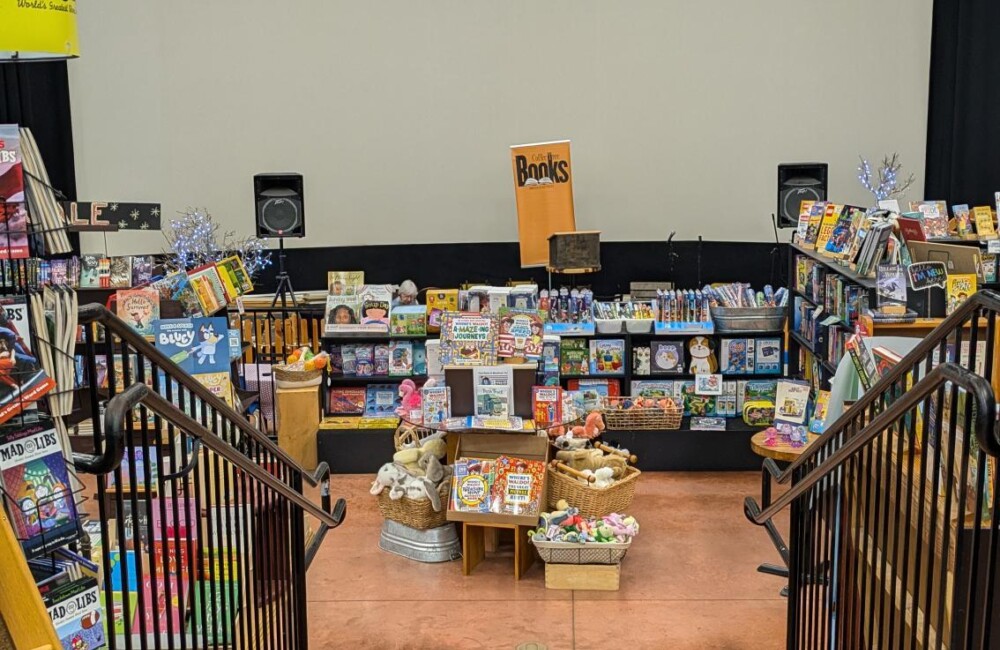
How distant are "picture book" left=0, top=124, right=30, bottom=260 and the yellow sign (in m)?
0.29

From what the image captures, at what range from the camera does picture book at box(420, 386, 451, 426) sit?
6258mm

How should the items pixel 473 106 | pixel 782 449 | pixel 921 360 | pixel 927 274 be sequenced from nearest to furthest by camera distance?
1. pixel 921 360
2. pixel 927 274
3. pixel 782 449
4. pixel 473 106

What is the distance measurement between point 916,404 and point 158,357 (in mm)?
1877

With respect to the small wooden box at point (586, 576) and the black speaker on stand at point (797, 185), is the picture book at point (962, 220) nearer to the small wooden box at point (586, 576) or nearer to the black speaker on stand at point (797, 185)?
the black speaker on stand at point (797, 185)

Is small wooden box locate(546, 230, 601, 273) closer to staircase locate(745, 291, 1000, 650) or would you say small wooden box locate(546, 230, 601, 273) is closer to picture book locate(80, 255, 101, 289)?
picture book locate(80, 255, 101, 289)

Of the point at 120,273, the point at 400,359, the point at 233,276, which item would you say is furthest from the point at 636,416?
the point at 120,273

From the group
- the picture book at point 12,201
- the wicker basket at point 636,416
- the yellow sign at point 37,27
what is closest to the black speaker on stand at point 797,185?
the wicker basket at point 636,416

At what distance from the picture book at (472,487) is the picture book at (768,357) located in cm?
297

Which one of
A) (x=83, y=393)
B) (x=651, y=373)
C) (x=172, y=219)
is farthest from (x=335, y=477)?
(x=172, y=219)

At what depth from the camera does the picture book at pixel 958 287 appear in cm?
568

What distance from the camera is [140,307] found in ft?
20.5

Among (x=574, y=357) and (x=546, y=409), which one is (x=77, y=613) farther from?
(x=574, y=357)

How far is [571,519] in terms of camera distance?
20.2 feet

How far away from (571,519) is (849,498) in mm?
2824
